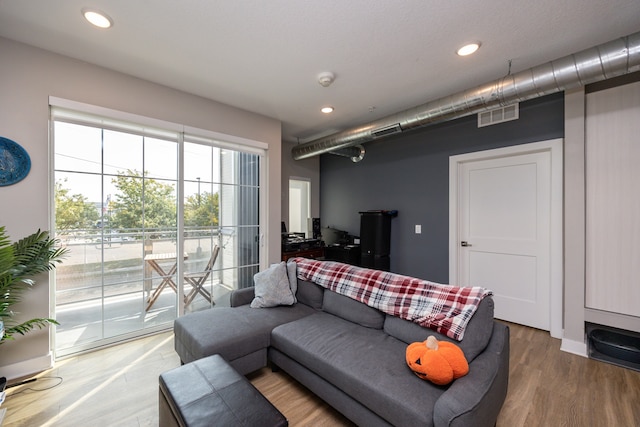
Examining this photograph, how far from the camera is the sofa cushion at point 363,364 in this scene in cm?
130

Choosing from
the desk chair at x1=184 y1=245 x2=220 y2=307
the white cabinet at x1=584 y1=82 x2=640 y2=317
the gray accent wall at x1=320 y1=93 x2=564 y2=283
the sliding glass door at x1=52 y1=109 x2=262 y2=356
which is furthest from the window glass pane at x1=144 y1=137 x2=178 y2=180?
the white cabinet at x1=584 y1=82 x2=640 y2=317

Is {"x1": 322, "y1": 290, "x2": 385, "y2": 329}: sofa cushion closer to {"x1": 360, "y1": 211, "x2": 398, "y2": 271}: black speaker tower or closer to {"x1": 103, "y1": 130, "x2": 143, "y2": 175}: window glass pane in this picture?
{"x1": 360, "y1": 211, "x2": 398, "y2": 271}: black speaker tower

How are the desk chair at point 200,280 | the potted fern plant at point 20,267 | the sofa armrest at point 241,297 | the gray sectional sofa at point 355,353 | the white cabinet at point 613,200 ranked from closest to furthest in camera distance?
the gray sectional sofa at point 355,353
the potted fern plant at point 20,267
the white cabinet at point 613,200
the sofa armrest at point 241,297
the desk chair at point 200,280

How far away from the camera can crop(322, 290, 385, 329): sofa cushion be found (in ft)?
6.91

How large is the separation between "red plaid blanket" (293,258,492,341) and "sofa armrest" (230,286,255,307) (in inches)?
26.1

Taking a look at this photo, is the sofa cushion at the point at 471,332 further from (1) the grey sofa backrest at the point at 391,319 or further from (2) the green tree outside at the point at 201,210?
(2) the green tree outside at the point at 201,210

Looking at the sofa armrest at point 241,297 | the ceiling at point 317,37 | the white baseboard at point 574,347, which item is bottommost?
the white baseboard at point 574,347

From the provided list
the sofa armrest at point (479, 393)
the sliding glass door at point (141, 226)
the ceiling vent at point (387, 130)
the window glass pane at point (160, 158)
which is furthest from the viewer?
the ceiling vent at point (387, 130)

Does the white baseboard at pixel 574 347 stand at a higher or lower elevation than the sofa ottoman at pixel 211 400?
lower

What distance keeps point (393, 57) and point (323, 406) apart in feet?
9.22

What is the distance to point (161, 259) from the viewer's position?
2.96 meters

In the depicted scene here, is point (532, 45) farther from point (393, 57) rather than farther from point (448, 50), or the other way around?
point (393, 57)

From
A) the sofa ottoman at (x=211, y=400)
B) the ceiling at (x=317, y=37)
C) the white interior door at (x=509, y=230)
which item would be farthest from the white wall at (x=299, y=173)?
the sofa ottoman at (x=211, y=400)

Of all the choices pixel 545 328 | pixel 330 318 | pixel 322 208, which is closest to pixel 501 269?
pixel 545 328
